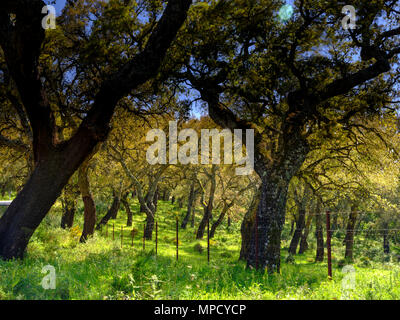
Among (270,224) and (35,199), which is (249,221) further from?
(35,199)

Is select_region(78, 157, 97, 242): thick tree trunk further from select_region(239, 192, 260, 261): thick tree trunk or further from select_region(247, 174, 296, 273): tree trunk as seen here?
select_region(247, 174, 296, 273): tree trunk

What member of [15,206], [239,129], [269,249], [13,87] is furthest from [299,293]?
[13,87]

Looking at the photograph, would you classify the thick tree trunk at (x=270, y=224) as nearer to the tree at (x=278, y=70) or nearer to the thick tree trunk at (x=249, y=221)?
the tree at (x=278, y=70)

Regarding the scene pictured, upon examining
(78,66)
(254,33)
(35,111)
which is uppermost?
(254,33)

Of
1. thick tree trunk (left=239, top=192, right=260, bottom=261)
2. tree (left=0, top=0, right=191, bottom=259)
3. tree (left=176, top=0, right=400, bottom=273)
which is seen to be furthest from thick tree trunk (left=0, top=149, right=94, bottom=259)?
thick tree trunk (left=239, top=192, right=260, bottom=261)

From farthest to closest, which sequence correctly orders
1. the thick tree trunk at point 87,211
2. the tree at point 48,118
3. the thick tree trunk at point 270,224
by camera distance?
the thick tree trunk at point 87,211
the thick tree trunk at point 270,224
the tree at point 48,118

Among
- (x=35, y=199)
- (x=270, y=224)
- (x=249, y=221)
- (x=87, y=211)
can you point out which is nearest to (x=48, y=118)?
(x=35, y=199)

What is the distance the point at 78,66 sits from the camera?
11.1 metres

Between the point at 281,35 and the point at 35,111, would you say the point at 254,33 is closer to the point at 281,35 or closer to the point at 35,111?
the point at 281,35

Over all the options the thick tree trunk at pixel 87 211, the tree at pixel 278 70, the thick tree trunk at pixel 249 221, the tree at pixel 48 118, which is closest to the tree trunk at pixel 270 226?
the tree at pixel 278 70

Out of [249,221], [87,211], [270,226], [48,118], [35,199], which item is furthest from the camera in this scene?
[87,211]

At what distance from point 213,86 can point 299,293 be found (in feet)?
24.9

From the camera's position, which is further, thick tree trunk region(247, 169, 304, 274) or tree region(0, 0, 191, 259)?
thick tree trunk region(247, 169, 304, 274)
